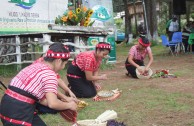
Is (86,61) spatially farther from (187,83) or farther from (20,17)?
(20,17)

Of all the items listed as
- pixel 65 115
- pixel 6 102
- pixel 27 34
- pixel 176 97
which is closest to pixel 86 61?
pixel 176 97

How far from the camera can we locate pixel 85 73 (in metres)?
6.10

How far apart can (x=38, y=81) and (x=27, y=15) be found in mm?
8155

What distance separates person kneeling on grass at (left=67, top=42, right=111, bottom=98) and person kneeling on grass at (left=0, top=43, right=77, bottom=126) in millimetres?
2764

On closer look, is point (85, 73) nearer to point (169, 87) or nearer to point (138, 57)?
point (169, 87)

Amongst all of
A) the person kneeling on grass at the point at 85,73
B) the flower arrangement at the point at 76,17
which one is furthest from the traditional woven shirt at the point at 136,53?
the flower arrangement at the point at 76,17

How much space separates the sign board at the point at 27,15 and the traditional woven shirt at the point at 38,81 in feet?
24.2

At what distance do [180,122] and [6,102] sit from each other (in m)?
2.39

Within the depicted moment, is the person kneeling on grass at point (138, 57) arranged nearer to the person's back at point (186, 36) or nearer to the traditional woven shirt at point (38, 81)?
the traditional woven shirt at point (38, 81)

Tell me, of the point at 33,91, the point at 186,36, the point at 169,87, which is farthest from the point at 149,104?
the point at 186,36

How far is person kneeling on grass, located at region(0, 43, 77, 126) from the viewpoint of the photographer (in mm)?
3010

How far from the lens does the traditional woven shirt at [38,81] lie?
3.01 m

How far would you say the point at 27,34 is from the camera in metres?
10.4

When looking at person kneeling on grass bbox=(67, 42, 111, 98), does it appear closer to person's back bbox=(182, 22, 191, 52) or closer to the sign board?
the sign board
